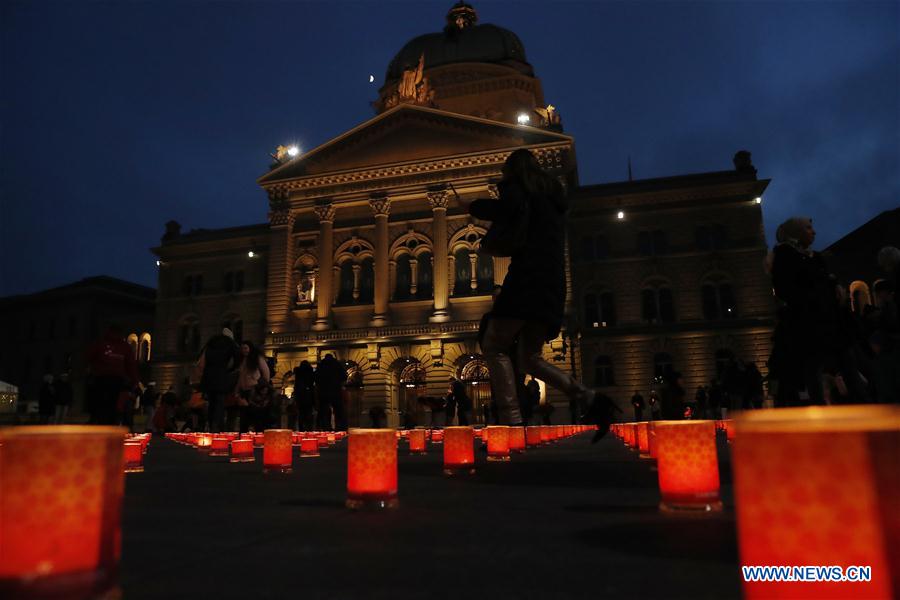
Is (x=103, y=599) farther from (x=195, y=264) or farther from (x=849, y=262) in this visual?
(x=195, y=264)

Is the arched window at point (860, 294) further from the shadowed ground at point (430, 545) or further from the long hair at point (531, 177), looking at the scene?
the shadowed ground at point (430, 545)

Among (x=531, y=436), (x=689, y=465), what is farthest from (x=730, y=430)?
(x=689, y=465)

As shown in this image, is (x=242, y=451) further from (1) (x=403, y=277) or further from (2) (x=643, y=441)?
(1) (x=403, y=277)

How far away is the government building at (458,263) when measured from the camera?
90.4 ft

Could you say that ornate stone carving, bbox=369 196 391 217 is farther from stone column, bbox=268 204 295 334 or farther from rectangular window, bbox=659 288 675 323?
rectangular window, bbox=659 288 675 323

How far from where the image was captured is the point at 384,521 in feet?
6.43

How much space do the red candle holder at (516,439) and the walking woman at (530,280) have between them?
1.05m

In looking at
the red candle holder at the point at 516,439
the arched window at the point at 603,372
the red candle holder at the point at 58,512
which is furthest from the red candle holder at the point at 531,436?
the arched window at the point at 603,372

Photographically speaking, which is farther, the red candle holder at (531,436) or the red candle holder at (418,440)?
the red candle holder at (531,436)

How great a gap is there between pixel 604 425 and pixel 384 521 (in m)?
1.73

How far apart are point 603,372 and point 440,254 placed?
9214mm

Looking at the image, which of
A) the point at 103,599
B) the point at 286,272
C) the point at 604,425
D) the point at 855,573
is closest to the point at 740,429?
the point at 855,573

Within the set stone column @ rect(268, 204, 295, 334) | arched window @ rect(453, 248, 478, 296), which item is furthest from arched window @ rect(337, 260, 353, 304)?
arched window @ rect(453, 248, 478, 296)

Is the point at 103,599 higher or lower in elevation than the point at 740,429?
lower
